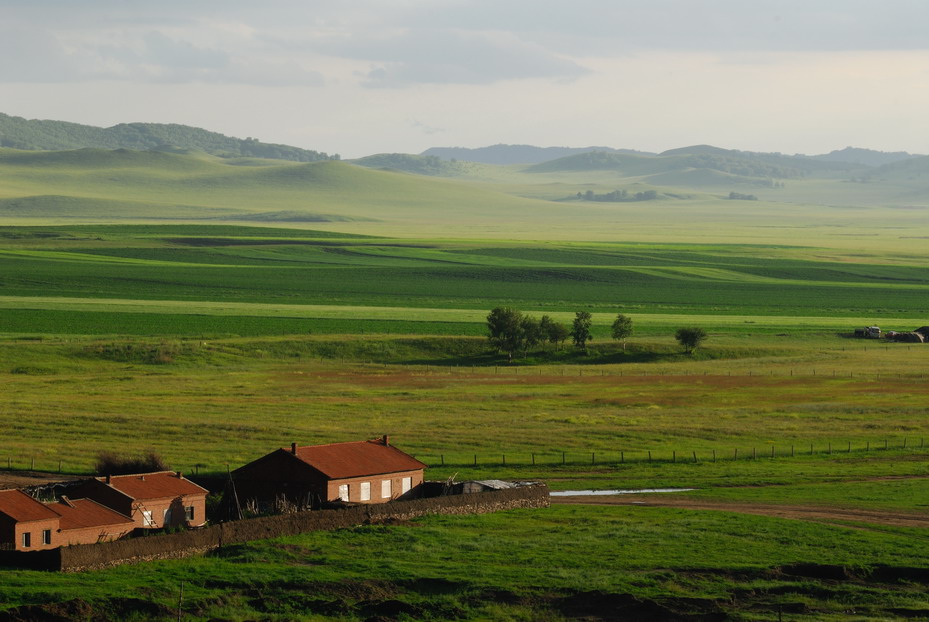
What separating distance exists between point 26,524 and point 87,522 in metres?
2.46

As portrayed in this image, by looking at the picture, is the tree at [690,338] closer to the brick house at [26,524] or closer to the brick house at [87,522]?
the brick house at [87,522]

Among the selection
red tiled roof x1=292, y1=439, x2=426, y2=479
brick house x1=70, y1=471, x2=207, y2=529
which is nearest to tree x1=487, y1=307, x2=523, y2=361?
red tiled roof x1=292, y1=439, x2=426, y2=479

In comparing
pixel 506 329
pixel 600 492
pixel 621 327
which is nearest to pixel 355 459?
pixel 600 492

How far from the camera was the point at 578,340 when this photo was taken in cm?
9881

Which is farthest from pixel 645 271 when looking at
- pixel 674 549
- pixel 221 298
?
pixel 674 549

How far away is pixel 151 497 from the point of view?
41.1 m

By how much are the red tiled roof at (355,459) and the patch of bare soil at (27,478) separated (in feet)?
30.5

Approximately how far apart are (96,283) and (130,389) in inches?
2725

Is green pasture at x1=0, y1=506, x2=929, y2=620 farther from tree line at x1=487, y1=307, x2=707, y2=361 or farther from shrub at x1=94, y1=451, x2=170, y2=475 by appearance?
tree line at x1=487, y1=307, x2=707, y2=361

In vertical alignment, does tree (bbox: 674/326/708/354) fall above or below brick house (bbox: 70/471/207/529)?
below

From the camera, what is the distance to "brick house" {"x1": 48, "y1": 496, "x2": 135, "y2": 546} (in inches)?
1470

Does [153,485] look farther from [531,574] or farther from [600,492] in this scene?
[600,492]

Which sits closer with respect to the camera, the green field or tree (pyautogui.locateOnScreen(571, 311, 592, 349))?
the green field

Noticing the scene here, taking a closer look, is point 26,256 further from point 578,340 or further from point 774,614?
→ point 774,614
